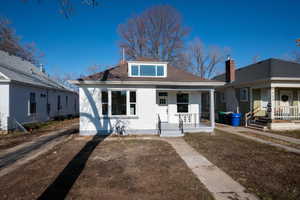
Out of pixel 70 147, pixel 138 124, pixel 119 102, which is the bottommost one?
pixel 70 147

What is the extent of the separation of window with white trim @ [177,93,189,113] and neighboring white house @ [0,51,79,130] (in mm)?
11640

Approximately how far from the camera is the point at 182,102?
11.0m

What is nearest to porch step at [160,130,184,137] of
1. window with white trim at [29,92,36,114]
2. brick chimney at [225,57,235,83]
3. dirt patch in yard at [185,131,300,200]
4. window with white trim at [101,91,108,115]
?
dirt patch in yard at [185,131,300,200]

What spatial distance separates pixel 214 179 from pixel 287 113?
1222 centimetres

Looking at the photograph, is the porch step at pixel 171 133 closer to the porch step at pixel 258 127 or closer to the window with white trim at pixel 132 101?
the window with white trim at pixel 132 101

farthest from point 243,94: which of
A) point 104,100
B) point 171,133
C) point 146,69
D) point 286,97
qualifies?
point 104,100

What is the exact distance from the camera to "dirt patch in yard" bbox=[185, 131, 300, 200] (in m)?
3.63

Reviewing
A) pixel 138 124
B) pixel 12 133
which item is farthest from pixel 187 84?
pixel 12 133

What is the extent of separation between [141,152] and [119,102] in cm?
391

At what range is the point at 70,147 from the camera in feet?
23.6

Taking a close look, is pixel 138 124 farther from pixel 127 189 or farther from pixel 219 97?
pixel 219 97

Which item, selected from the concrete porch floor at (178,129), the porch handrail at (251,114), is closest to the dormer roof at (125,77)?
the concrete porch floor at (178,129)

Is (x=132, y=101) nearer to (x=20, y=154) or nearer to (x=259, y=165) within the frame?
(x=20, y=154)

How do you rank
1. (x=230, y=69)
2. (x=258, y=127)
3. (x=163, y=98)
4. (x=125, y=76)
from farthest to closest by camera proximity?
1. (x=230, y=69)
2. (x=258, y=127)
3. (x=163, y=98)
4. (x=125, y=76)
